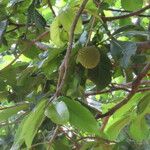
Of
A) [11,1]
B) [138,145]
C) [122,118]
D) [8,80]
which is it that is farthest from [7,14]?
[138,145]

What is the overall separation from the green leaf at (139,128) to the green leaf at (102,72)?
230 millimetres

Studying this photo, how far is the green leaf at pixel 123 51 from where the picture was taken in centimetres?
96

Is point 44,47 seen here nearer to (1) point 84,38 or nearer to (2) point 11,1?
(2) point 11,1

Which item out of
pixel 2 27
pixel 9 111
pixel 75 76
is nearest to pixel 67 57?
pixel 75 76

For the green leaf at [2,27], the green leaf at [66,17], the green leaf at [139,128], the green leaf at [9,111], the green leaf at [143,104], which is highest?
the green leaf at [66,17]

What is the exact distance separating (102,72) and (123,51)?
8 cm

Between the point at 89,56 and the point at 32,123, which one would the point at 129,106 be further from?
the point at 32,123

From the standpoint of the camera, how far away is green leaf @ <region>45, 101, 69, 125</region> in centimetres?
76

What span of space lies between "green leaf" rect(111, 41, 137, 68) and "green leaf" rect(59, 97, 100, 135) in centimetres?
18

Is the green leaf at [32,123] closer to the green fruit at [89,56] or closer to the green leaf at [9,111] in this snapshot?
the green fruit at [89,56]

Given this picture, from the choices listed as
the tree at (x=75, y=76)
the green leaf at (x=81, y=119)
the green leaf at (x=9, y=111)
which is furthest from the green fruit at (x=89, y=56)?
the green leaf at (x=9, y=111)

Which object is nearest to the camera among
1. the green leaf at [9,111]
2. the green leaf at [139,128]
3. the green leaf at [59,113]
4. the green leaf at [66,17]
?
the green leaf at [59,113]

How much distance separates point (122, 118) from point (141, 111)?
0.12 m

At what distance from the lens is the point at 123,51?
0.98 m
